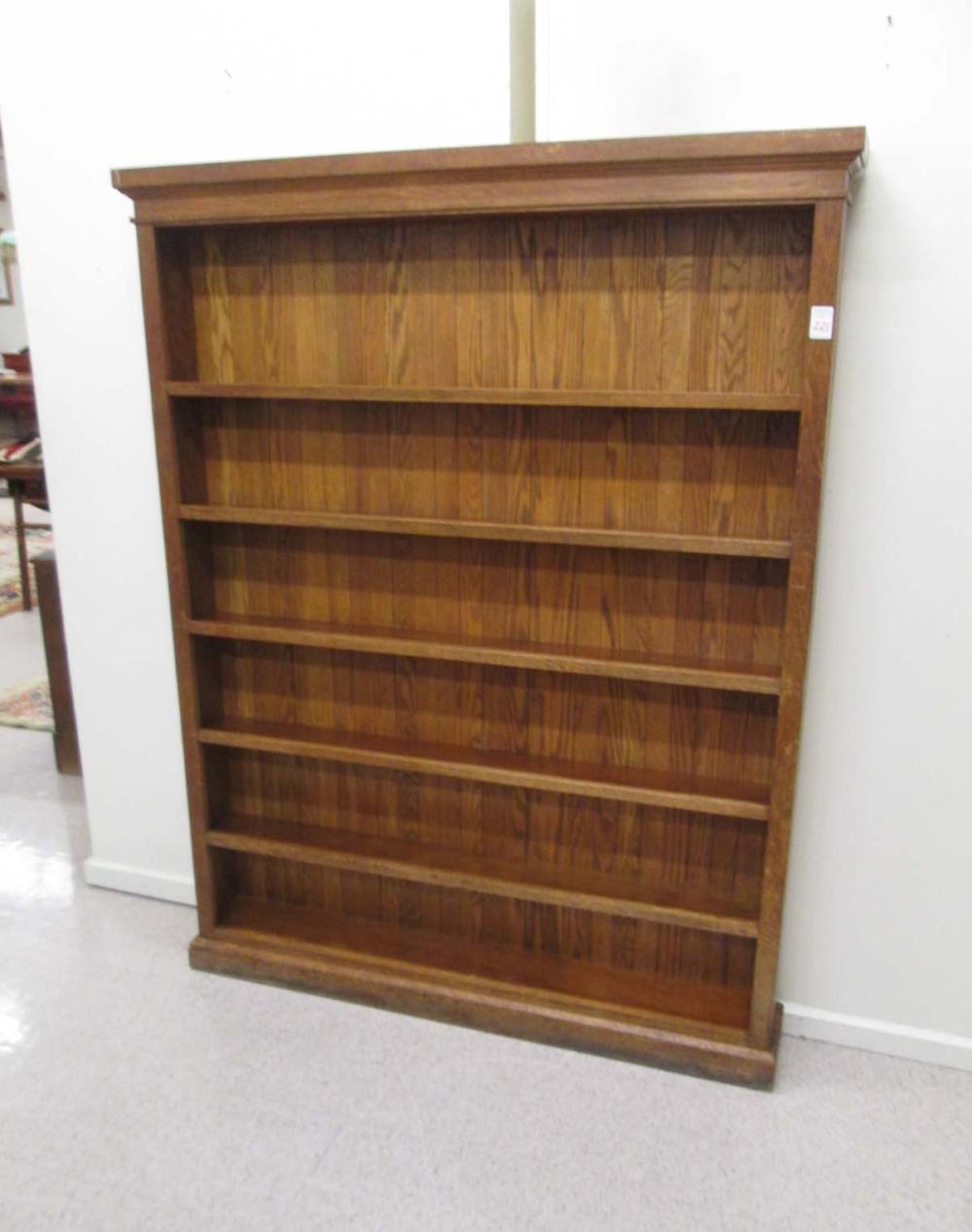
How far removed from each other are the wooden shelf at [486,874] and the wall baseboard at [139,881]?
1.25 ft

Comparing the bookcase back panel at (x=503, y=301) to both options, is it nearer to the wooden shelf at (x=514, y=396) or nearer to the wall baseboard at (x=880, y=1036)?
the wooden shelf at (x=514, y=396)

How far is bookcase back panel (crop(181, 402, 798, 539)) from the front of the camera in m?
1.98

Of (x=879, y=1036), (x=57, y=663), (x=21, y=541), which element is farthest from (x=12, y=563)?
(x=879, y=1036)

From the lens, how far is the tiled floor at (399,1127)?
5.95 feet

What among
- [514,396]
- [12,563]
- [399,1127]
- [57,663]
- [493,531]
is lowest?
[399,1127]

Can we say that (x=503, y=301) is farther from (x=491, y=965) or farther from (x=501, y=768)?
(x=491, y=965)

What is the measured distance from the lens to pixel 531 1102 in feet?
6.79

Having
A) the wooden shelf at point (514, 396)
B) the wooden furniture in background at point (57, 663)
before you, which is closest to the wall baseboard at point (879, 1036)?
the wooden shelf at point (514, 396)

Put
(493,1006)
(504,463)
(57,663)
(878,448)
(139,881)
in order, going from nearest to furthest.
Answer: (878,448) < (504,463) < (493,1006) < (139,881) < (57,663)

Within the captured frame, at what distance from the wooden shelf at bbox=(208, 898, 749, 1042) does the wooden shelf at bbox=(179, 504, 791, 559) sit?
40.3 inches

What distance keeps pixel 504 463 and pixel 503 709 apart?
0.57m

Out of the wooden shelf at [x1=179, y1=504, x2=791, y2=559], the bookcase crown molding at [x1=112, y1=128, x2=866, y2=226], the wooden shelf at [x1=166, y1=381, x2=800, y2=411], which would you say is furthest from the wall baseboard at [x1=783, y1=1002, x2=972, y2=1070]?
the bookcase crown molding at [x1=112, y1=128, x2=866, y2=226]

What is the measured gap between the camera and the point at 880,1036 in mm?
2203

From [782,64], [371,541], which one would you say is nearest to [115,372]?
[371,541]
